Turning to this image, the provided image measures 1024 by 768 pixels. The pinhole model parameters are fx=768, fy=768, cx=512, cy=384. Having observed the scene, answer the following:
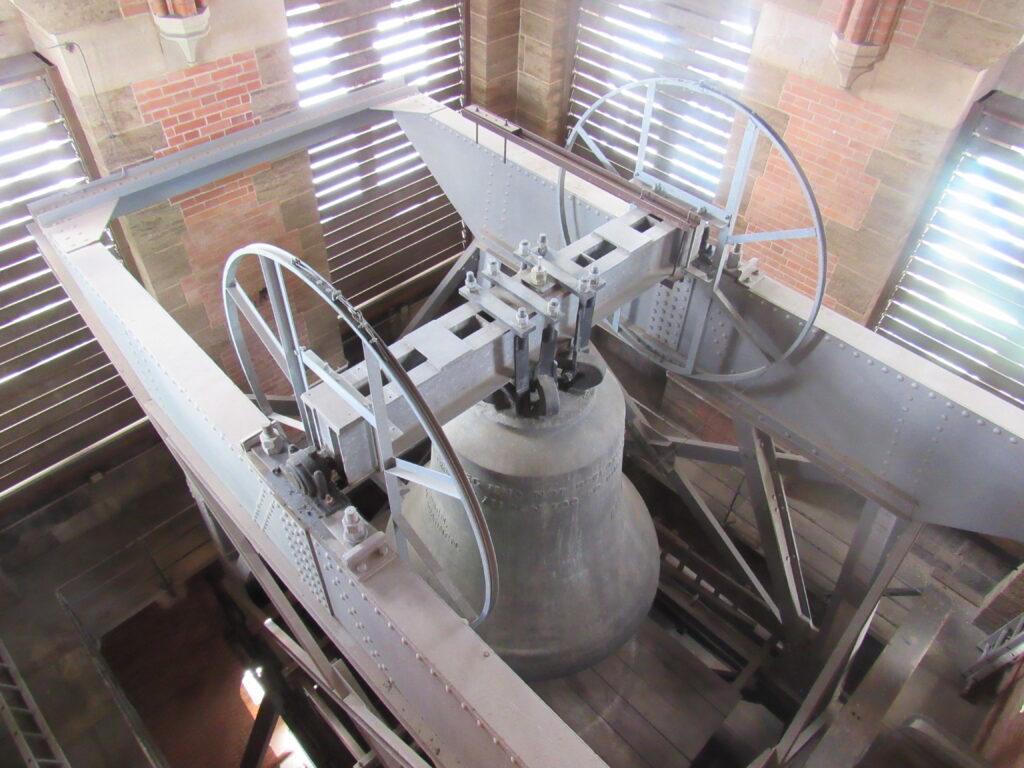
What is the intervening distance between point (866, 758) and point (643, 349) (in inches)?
91.9

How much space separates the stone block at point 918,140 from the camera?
16.7ft

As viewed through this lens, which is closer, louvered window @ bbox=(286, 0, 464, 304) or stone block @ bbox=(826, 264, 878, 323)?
stone block @ bbox=(826, 264, 878, 323)

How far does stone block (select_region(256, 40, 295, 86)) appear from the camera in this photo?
18.2 ft

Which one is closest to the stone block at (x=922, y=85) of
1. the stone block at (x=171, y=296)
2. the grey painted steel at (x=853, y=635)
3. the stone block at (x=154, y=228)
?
the grey painted steel at (x=853, y=635)

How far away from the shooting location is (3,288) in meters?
5.36

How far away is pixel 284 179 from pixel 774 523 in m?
4.55

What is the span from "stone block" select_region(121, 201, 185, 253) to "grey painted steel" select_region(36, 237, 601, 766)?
1214mm

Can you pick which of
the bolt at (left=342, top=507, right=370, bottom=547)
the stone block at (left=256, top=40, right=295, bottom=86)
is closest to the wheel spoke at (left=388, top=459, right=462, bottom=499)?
the bolt at (left=342, top=507, right=370, bottom=547)

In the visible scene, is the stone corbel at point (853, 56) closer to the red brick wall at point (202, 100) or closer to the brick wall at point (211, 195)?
the brick wall at point (211, 195)

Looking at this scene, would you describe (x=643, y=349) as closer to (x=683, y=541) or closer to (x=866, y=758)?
(x=683, y=541)

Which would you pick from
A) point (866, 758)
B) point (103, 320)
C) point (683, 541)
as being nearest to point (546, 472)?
point (866, 758)

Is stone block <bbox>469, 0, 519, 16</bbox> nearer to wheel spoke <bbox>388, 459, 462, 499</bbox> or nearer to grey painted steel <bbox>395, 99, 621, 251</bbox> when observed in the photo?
grey painted steel <bbox>395, 99, 621, 251</bbox>

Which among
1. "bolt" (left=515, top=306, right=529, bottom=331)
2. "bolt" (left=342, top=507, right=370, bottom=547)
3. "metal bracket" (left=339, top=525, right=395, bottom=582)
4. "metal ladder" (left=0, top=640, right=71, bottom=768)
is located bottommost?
"metal ladder" (left=0, top=640, right=71, bottom=768)

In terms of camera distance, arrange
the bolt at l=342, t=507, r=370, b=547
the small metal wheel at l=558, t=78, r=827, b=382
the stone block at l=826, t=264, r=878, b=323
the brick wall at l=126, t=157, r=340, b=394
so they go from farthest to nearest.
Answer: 1. the stone block at l=826, t=264, r=878, b=323
2. the brick wall at l=126, t=157, r=340, b=394
3. the small metal wheel at l=558, t=78, r=827, b=382
4. the bolt at l=342, t=507, r=370, b=547
